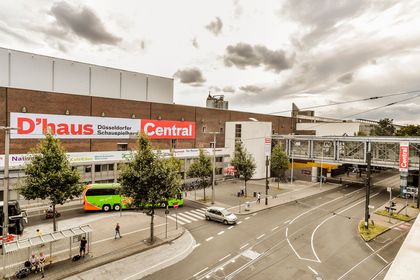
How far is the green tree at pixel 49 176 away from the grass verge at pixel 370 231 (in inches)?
1150

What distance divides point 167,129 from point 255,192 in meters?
20.8

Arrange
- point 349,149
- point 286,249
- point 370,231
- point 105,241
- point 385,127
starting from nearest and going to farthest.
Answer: point 286,249
point 105,241
point 370,231
point 349,149
point 385,127

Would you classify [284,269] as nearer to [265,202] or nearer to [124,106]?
[265,202]

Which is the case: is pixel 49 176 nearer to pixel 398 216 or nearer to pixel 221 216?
pixel 221 216

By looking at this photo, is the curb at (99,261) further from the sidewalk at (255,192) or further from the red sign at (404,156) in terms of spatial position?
the red sign at (404,156)

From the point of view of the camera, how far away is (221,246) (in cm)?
2286

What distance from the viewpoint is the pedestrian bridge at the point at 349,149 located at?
148ft

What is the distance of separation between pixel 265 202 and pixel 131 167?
22.6 meters

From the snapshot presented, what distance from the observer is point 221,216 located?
28938 millimetres

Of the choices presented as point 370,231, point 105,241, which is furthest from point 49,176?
point 370,231

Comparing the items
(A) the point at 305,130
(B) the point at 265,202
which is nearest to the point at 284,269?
(B) the point at 265,202

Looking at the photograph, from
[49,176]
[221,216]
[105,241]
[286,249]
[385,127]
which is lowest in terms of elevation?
[105,241]

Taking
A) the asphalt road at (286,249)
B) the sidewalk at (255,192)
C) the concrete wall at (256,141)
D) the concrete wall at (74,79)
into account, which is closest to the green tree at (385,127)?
the sidewalk at (255,192)

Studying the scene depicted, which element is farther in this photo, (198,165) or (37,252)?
(198,165)
